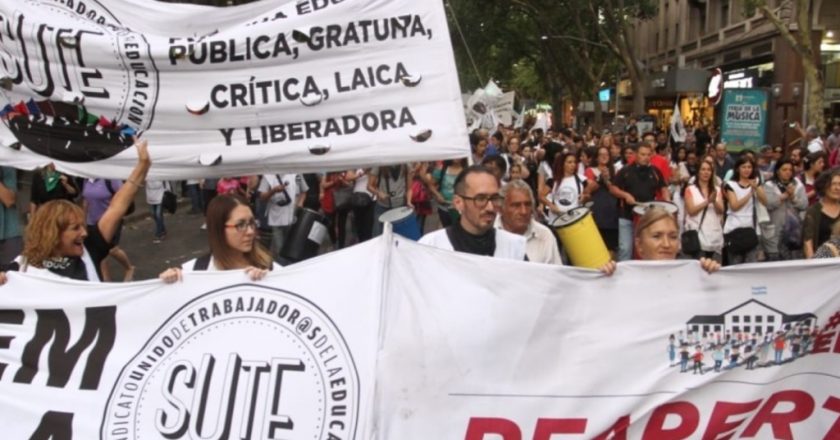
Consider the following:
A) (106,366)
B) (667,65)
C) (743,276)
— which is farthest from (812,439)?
(667,65)

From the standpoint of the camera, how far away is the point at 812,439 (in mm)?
3199

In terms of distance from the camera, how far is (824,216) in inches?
236

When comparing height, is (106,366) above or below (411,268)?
below

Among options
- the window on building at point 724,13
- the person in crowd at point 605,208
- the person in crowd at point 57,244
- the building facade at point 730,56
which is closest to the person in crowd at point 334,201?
the person in crowd at point 605,208

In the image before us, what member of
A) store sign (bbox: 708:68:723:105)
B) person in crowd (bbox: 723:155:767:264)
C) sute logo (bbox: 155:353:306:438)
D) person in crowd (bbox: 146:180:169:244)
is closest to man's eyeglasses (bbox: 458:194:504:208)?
sute logo (bbox: 155:353:306:438)

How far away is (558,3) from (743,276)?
113 feet

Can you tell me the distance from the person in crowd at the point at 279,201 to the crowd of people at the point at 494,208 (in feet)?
0.04

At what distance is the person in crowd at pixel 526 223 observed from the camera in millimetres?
4446

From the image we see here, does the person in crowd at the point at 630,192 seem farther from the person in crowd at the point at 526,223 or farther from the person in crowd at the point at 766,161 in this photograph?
the person in crowd at the point at 526,223

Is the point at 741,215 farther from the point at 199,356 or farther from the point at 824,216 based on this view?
the point at 199,356

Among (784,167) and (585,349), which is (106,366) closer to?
(585,349)

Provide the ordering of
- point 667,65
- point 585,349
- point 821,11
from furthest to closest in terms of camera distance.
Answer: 1. point 667,65
2. point 821,11
3. point 585,349

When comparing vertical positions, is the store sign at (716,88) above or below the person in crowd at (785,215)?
above

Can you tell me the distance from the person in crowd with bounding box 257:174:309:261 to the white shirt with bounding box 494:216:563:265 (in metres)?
4.67
